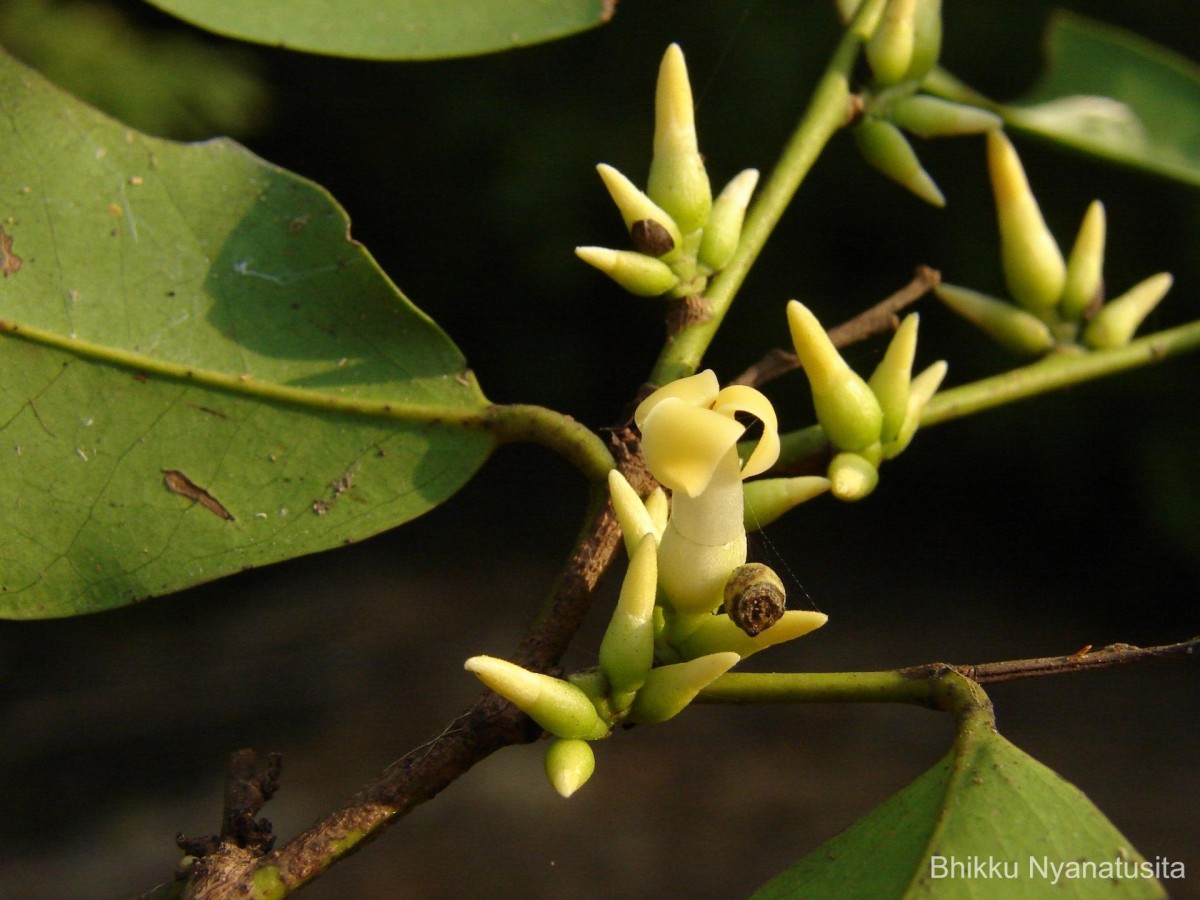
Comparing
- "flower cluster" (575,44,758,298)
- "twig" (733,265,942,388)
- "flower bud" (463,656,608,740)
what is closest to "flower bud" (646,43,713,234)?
"flower cluster" (575,44,758,298)

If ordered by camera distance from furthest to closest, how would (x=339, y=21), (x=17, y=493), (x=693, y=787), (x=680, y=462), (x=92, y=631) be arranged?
(x=92, y=631)
(x=693, y=787)
(x=339, y=21)
(x=17, y=493)
(x=680, y=462)

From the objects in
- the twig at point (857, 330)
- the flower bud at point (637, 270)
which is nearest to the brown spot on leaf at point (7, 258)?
the flower bud at point (637, 270)

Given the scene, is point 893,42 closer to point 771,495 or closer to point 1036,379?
point 1036,379

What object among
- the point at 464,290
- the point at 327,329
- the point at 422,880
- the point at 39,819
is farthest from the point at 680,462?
the point at 464,290

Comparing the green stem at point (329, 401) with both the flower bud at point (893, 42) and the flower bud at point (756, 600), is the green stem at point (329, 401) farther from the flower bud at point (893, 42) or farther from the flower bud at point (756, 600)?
the flower bud at point (893, 42)

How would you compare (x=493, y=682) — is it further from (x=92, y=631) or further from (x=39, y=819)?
(x=92, y=631)

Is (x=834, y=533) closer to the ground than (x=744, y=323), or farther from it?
closer to the ground
